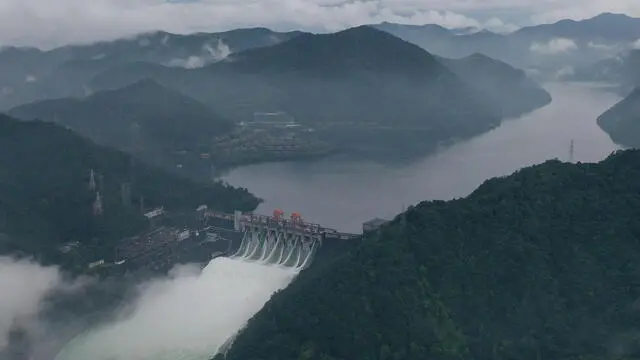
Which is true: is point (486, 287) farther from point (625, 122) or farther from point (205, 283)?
point (625, 122)

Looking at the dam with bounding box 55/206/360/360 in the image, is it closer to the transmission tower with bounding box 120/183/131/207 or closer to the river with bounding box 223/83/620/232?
the transmission tower with bounding box 120/183/131/207

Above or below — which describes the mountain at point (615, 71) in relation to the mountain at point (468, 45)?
below

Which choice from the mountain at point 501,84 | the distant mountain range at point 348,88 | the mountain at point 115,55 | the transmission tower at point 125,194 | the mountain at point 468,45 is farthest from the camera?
the mountain at point 468,45

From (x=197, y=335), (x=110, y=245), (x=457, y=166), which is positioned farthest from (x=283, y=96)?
(x=197, y=335)

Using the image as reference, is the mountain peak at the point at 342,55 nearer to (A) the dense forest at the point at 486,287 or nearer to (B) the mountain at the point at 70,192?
(B) the mountain at the point at 70,192

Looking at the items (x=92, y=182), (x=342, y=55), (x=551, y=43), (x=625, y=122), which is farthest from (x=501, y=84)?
(x=92, y=182)

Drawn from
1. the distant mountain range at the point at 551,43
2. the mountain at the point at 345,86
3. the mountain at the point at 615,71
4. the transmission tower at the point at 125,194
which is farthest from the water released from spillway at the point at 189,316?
the distant mountain range at the point at 551,43

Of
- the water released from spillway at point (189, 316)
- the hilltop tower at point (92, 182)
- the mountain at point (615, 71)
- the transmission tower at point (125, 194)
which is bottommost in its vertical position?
the water released from spillway at point (189, 316)

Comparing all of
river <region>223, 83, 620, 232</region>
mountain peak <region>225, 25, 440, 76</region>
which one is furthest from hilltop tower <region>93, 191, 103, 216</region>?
mountain peak <region>225, 25, 440, 76</region>
